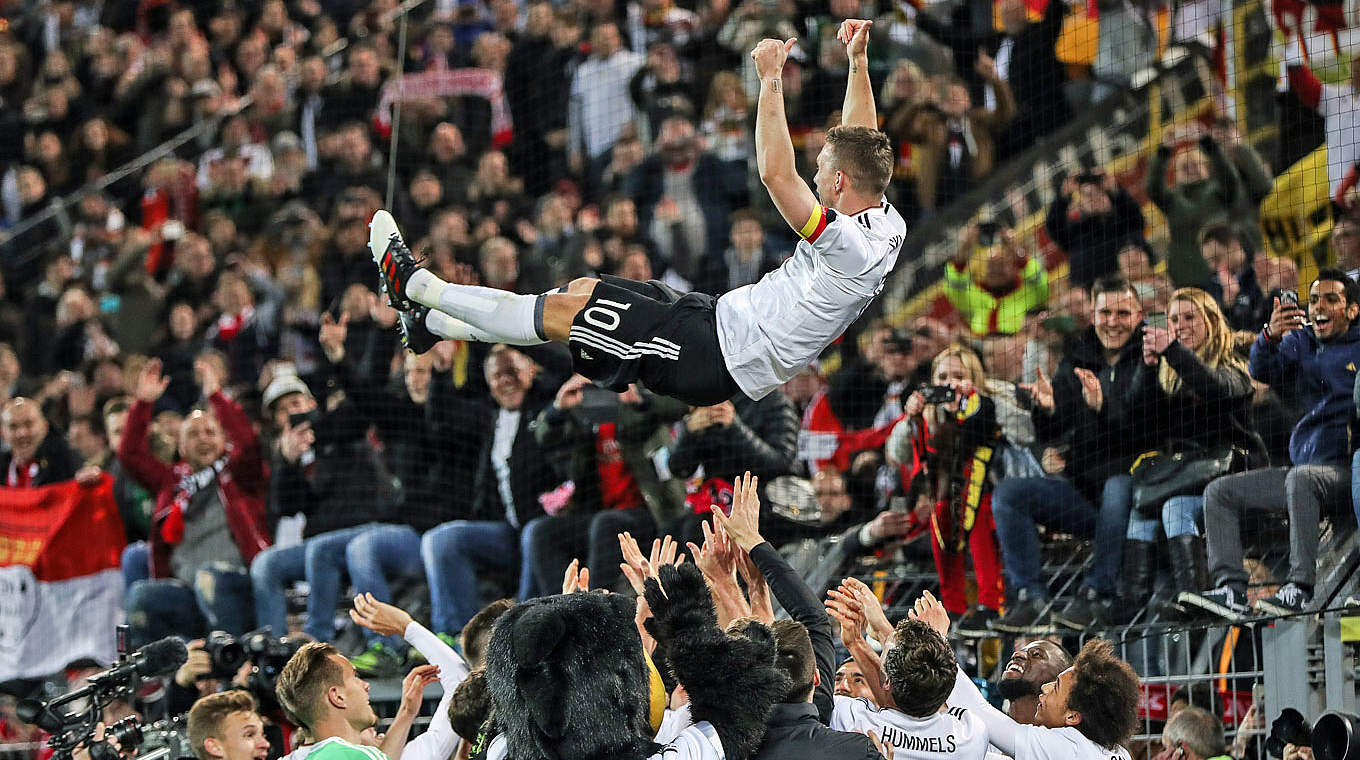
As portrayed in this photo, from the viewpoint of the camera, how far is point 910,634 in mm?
4762

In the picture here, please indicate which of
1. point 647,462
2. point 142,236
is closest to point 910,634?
point 647,462

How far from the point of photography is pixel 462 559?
8.82 meters

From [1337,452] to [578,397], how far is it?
379cm

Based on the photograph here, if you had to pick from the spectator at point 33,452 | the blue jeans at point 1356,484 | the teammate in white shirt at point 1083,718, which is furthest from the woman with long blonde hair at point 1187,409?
the spectator at point 33,452

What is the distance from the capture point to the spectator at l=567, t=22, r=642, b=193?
1198 centimetres

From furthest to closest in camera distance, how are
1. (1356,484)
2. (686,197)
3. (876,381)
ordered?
(686,197) → (876,381) → (1356,484)

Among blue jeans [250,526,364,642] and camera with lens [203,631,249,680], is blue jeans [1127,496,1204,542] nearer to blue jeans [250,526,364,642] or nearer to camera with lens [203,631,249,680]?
camera with lens [203,631,249,680]

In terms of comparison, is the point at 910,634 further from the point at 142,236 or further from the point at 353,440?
the point at 142,236

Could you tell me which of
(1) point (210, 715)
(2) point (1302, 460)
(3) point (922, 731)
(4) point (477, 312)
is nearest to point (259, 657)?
(1) point (210, 715)

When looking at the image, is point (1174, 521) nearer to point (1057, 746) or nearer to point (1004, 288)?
point (1057, 746)

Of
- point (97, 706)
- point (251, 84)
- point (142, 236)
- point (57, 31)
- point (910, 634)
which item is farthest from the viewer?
point (57, 31)

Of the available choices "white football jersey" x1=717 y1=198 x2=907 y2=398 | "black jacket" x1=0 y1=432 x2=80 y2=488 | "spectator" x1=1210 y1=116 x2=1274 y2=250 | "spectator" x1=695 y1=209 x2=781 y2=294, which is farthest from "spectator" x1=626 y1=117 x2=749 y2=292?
"white football jersey" x1=717 y1=198 x2=907 y2=398

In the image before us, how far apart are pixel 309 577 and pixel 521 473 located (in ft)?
4.34

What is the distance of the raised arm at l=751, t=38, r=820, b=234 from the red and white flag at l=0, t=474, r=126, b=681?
6.26m
